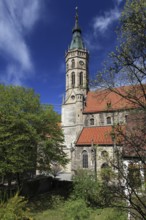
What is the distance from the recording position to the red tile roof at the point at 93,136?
26716 millimetres

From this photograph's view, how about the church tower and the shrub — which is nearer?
the shrub

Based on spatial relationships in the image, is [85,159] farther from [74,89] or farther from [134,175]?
[134,175]

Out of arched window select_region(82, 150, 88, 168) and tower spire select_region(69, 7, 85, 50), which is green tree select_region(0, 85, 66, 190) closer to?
arched window select_region(82, 150, 88, 168)

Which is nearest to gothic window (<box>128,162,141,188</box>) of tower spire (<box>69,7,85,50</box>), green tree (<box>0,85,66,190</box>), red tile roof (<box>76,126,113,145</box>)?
green tree (<box>0,85,66,190</box>)

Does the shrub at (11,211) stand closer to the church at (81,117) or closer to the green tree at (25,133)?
the green tree at (25,133)

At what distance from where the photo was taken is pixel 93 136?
93.3ft

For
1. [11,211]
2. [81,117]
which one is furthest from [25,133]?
[81,117]

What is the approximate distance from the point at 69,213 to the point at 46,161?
6856 mm

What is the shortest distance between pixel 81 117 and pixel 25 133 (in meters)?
17.7

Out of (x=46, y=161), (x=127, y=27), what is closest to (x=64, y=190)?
(x=46, y=161)

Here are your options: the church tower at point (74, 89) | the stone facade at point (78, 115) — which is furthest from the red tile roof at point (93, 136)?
the church tower at point (74, 89)

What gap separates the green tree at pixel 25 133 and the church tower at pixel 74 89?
1273 cm

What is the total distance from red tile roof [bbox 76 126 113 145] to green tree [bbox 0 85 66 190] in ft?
29.2

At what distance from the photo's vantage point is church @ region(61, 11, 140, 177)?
2680 cm
